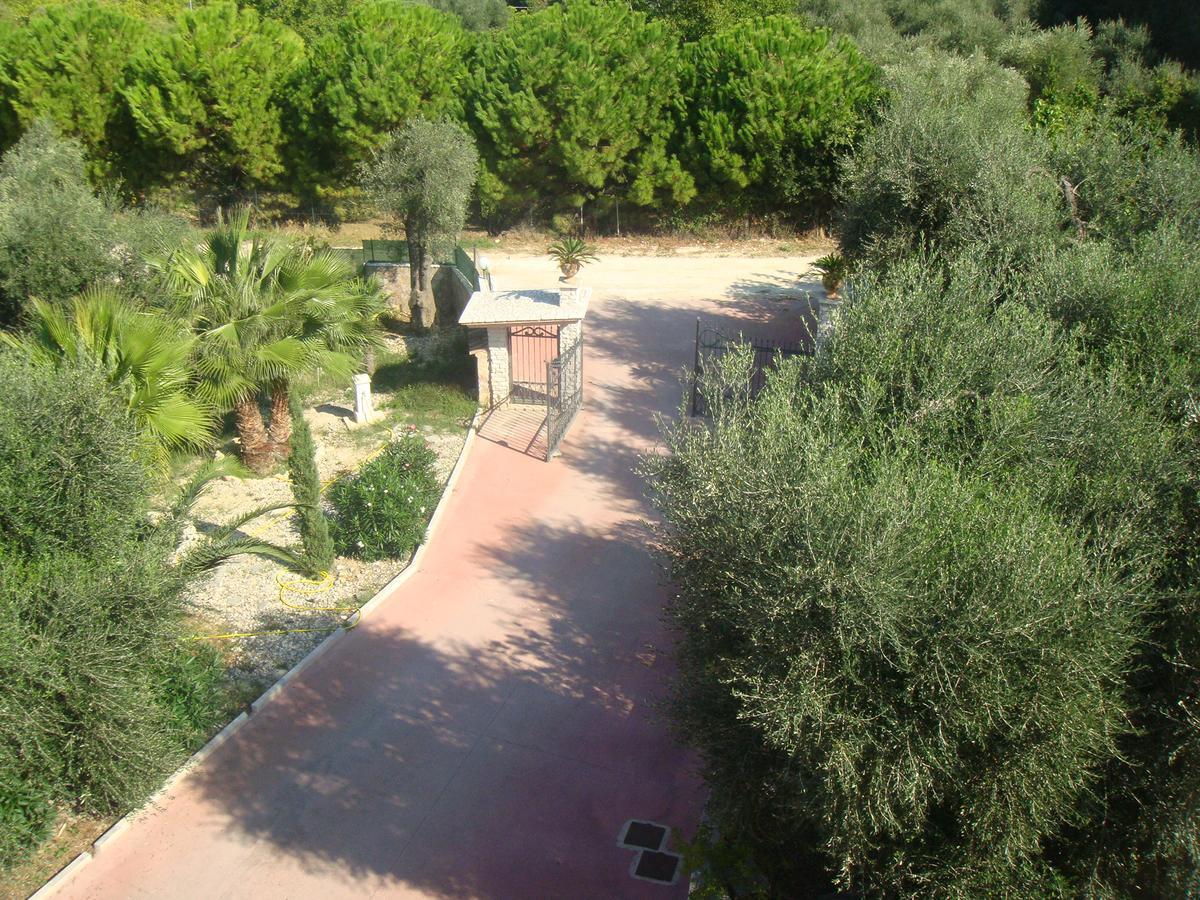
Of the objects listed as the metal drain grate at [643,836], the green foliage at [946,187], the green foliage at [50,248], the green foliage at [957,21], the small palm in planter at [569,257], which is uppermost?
the green foliage at [957,21]

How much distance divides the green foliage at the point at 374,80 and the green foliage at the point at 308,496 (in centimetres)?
1377

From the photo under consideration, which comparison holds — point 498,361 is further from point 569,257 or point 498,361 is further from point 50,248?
point 50,248

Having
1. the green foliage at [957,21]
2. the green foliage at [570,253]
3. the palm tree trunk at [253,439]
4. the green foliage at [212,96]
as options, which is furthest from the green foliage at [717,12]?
the palm tree trunk at [253,439]

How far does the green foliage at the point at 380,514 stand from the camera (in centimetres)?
1281

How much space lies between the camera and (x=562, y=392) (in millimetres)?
15938

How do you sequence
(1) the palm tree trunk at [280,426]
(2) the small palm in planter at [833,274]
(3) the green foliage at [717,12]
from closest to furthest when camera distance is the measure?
(1) the palm tree trunk at [280,426] < (2) the small palm in planter at [833,274] < (3) the green foliage at [717,12]

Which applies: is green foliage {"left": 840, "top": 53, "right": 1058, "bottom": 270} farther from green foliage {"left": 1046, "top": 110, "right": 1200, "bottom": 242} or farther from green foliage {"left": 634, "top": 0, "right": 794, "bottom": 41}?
green foliage {"left": 634, "top": 0, "right": 794, "bottom": 41}

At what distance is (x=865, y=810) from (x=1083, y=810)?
4.83 ft

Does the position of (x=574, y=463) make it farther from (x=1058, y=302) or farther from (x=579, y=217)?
(x=579, y=217)

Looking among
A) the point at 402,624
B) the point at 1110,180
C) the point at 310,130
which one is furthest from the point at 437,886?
the point at 310,130

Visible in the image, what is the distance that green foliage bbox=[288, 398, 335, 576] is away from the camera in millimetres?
11938

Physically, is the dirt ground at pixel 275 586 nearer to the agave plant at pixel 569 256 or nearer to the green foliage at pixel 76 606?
the green foliage at pixel 76 606

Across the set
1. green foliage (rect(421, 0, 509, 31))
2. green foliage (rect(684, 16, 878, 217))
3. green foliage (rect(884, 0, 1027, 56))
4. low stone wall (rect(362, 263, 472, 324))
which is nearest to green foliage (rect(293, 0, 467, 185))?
low stone wall (rect(362, 263, 472, 324))

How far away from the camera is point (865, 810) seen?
6.04 metres
